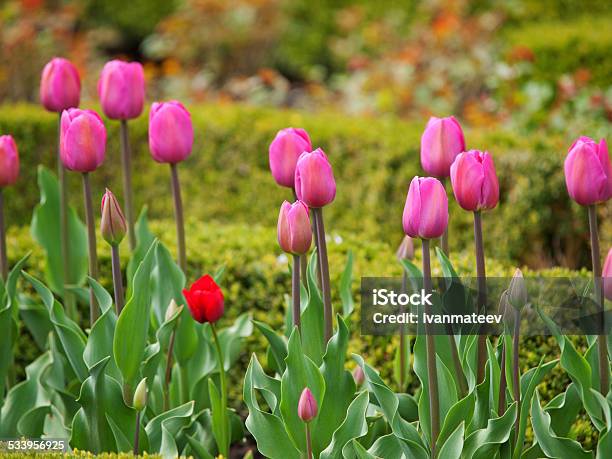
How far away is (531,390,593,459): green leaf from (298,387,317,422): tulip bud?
1.62ft

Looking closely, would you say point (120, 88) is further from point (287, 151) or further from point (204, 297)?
point (204, 297)

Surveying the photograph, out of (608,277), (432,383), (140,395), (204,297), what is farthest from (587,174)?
(140,395)

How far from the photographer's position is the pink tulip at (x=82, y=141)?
2.44 m

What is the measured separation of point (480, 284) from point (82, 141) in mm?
1099

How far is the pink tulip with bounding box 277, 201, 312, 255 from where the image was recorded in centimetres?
214

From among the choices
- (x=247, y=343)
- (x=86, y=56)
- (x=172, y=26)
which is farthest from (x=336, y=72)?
(x=247, y=343)

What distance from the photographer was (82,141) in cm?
246

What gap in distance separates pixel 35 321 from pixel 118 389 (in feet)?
2.63

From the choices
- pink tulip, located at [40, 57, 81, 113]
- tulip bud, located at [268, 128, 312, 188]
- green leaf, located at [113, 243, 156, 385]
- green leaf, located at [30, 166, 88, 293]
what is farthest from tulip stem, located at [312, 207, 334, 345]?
green leaf, located at [30, 166, 88, 293]

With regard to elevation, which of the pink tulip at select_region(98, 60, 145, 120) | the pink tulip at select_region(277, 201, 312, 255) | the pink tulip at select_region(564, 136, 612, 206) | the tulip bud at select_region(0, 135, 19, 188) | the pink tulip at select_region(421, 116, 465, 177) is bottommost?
the pink tulip at select_region(277, 201, 312, 255)

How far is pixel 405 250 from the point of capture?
277 cm

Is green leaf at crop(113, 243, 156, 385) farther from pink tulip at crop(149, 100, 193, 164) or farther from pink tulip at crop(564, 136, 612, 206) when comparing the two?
pink tulip at crop(564, 136, 612, 206)

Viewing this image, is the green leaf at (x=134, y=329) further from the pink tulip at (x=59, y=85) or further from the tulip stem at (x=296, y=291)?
the pink tulip at (x=59, y=85)

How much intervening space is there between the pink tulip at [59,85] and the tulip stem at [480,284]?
1.46 m
